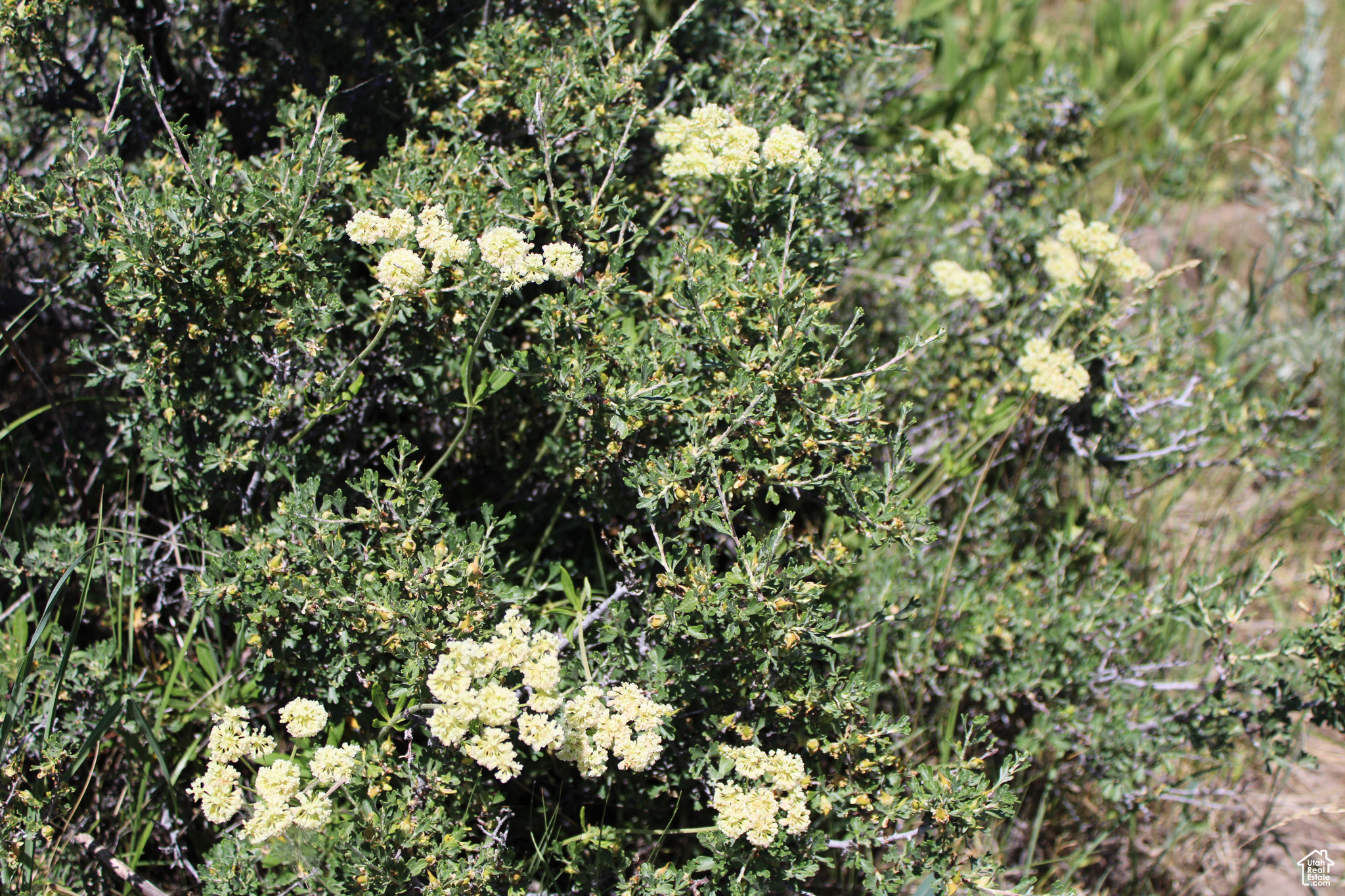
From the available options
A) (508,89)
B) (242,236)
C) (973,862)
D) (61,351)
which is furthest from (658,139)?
(61,351)

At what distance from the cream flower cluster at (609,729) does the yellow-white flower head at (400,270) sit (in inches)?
31.2

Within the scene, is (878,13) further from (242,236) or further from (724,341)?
(242,236)

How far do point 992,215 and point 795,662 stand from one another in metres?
2.00

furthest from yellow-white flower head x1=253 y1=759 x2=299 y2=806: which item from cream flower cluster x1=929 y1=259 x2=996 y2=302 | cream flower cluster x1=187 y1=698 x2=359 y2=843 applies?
cream flower cluster x1=929 y1=259 x2=996 y2=302

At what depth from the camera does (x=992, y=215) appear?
10.7ft

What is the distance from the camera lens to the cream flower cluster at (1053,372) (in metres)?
2.46

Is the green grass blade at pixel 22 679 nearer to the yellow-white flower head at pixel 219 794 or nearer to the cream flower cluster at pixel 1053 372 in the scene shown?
the yellow-white flower head at pixel 219 794

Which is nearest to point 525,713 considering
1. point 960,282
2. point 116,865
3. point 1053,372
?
point 116,865

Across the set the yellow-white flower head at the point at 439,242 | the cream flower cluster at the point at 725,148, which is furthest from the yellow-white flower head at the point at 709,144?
the yellow-white flower head at the point at 439,242

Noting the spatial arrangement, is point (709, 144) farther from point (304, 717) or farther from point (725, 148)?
point (304, 717)

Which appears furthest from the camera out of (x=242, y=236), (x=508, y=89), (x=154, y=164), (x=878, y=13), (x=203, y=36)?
(x=878, y=13)

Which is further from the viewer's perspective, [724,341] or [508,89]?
[508,89]

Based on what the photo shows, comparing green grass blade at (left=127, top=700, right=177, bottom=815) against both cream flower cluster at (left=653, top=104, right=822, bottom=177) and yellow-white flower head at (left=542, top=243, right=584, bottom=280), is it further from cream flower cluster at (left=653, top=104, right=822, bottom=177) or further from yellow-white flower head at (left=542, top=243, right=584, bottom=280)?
cream flower cluster at (left=653, top=104, right=822, bottom=177)

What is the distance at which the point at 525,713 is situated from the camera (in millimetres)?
1672
